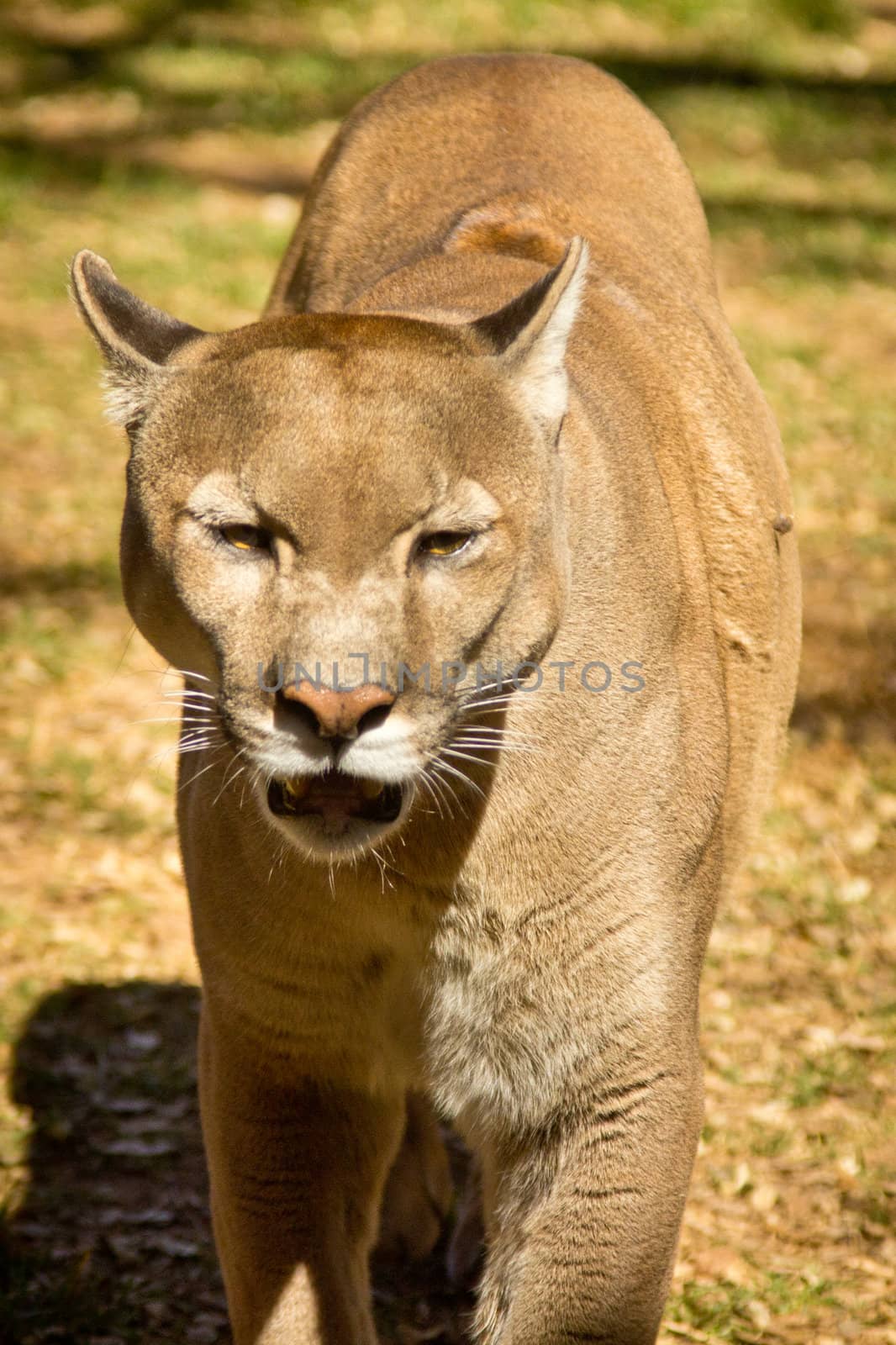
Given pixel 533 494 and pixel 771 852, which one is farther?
pixel 771 852

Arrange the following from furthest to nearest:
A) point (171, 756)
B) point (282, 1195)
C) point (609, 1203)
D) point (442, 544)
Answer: point (171, 756) → point (282, 1195) → point (609, 1203) → point (442, 544)

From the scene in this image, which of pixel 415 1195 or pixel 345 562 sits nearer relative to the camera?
pixel 345 562

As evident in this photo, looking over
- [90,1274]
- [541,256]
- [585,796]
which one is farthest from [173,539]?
[90,1274]

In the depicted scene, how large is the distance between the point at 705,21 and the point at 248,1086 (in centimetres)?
1166

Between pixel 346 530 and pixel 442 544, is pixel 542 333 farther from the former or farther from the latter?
pixel 346 530

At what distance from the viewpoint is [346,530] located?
6.88 feet

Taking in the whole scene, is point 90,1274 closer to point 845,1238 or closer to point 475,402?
point 845,1238

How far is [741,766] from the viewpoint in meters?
3.09

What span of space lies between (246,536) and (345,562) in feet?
0.54

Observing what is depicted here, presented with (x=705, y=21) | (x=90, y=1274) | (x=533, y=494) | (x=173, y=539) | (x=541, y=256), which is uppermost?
(x=705, y=21)

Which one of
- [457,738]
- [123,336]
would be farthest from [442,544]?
[123,336]

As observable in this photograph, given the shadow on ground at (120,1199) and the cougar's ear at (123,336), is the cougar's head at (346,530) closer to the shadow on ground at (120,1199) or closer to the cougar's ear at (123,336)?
the cougar's ear at (123,336)

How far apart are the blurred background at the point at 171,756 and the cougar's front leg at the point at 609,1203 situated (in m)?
0.75

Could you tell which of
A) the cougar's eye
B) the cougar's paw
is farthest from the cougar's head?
the cougar's paw
